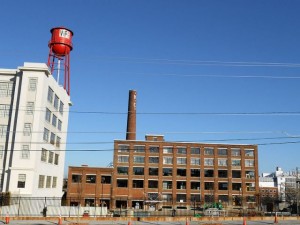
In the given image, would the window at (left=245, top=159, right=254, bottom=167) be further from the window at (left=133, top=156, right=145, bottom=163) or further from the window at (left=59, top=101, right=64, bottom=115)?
the window at (left=59, top=101, right=64, bottom=115)

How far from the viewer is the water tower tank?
55375 millimetres

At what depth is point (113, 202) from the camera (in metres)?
87.0

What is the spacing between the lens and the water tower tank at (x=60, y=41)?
5538cm

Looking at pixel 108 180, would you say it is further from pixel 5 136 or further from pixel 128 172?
pixel 5 136

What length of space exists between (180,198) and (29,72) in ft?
180

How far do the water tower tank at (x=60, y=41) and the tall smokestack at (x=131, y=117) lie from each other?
37.6m

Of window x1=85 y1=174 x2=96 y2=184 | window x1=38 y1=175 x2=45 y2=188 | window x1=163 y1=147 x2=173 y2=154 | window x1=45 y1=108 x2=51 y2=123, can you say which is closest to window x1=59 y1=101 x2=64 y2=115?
window x1=45 y1=108 x2=51 y2=123

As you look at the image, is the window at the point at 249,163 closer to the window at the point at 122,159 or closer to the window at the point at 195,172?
the window at the point at 195,172

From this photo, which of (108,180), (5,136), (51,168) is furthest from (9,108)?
(108,180)

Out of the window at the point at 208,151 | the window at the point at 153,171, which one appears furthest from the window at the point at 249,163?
the window at the point at 153,171

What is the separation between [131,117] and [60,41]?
4222cm

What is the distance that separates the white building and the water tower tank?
5.77 meters

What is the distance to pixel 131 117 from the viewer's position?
94.8m

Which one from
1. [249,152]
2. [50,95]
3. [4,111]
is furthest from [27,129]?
[249,152]
